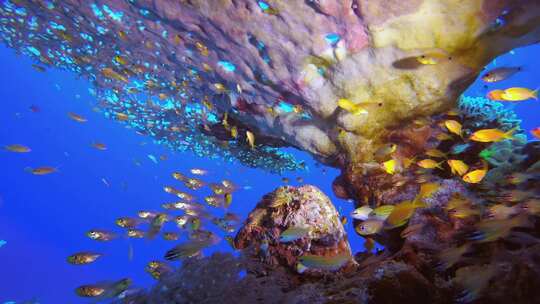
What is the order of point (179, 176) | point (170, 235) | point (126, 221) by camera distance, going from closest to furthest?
point (126, 221) → point (170, 235) → point (179, 176)

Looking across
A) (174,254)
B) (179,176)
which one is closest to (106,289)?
(174,254)

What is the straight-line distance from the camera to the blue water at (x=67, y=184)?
54.8 m

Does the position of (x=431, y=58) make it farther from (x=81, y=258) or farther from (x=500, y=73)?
(x=81, y=258)

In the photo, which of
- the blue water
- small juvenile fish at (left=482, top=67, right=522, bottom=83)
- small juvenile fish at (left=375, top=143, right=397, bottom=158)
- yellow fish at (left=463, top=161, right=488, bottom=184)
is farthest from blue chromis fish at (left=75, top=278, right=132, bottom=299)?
the blue water

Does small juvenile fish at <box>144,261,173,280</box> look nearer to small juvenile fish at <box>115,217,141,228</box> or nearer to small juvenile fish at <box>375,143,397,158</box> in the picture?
small juvenile fish at <box>115,217,141,228</box>

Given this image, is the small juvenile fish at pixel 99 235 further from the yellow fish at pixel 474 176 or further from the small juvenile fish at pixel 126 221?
the yellow fish at pixel 474 176

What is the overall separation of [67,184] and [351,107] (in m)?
113

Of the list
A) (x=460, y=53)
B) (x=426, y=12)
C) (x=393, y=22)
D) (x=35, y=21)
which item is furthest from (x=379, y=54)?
(x=35, y=21)

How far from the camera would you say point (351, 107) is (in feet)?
19.8

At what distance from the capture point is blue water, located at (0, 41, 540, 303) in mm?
54812

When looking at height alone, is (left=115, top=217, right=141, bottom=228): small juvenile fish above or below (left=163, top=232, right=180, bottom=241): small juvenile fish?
above

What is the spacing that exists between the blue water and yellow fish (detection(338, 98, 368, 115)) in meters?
32.8

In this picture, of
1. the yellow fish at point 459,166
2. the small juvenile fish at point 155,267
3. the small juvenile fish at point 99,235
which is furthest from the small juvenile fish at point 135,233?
the yellow fish at point 459,166

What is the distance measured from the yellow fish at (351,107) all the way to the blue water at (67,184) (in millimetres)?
32754
